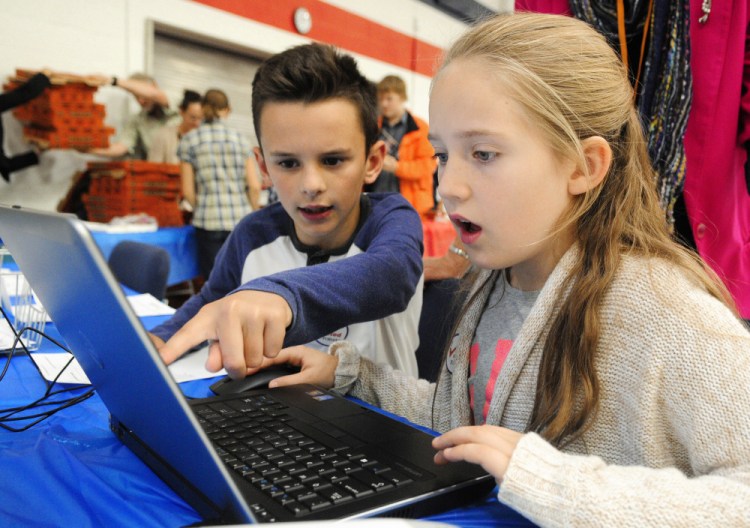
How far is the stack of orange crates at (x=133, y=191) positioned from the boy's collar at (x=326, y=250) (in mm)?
2490

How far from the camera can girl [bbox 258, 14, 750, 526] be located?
0.57m

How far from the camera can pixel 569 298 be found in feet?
2.46

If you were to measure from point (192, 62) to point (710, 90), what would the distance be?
14.9 feet

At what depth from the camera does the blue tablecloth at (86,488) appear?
52 centimetres

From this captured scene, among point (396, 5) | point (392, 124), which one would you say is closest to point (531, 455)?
point (392, 124)

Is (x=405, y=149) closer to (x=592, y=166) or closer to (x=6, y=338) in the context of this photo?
(x=6, y=338)

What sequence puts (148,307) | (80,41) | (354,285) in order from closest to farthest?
(354,285) < (148,307) < (80,41)

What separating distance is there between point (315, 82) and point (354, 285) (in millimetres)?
550

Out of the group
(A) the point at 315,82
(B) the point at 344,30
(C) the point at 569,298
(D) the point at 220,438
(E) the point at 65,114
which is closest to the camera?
(D) the point at 220,438

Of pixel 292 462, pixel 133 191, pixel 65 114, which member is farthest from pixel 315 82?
A: pixel 65 114

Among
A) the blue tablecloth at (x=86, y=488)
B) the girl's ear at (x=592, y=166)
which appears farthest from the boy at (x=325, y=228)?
the girl's ear at (x=592, y=166)

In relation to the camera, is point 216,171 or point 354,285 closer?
point 354,285

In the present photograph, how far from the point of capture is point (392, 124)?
4629 millimetres

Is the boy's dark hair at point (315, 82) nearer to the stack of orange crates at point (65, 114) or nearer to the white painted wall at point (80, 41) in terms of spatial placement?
the white painted wall at point (80, 41)
